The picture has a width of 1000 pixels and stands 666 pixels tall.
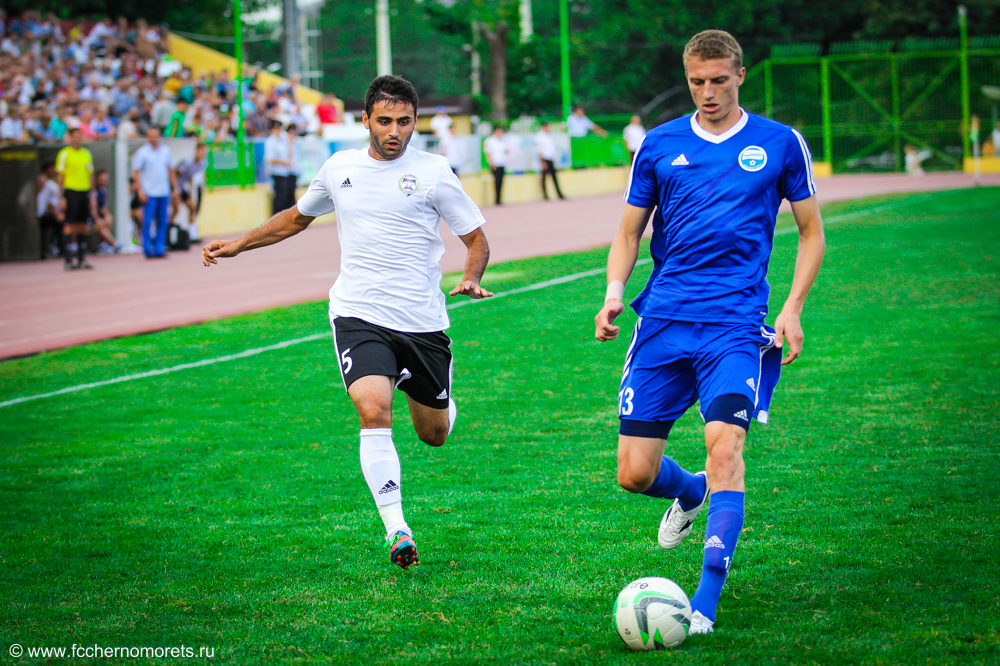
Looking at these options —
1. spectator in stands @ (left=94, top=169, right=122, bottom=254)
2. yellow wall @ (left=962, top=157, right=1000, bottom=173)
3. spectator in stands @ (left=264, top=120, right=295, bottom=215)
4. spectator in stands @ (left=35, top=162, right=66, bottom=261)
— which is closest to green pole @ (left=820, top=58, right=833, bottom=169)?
yellow wall @ (left=962, top=157, right=1000, bottom=173)

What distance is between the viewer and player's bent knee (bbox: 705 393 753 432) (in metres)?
4.52

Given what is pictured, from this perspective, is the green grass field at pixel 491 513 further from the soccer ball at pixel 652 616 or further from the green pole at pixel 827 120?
the green pole at pixel 827 120

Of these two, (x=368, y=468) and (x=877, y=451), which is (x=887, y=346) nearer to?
(x=877, y=451)

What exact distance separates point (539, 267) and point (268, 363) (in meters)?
7.17

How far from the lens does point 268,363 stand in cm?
1102

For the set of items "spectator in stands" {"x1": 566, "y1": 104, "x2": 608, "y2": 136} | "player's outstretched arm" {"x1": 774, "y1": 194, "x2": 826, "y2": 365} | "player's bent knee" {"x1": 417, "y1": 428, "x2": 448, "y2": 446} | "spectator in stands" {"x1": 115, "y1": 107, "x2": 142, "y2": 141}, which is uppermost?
"spectator in stands" {"x1": 566, "y1": 104, "x2": 608, "y2": 136}

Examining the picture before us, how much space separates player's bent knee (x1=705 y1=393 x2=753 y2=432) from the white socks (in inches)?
64.8

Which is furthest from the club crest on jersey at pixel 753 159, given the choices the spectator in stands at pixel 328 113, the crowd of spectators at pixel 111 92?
the spectator in stands at pixel 328 113

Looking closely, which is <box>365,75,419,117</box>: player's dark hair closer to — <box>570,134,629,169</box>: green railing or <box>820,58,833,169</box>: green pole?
<box>570,134,629,169</box>: green railing

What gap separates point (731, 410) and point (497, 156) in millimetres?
26954

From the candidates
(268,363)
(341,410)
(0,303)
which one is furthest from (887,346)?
(0,303)

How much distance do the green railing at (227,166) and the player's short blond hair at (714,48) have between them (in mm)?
20452

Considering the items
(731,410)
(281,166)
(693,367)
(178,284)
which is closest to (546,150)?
(281,166)

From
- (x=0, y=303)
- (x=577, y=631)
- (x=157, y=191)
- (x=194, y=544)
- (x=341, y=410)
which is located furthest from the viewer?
(x=157, y=191)
